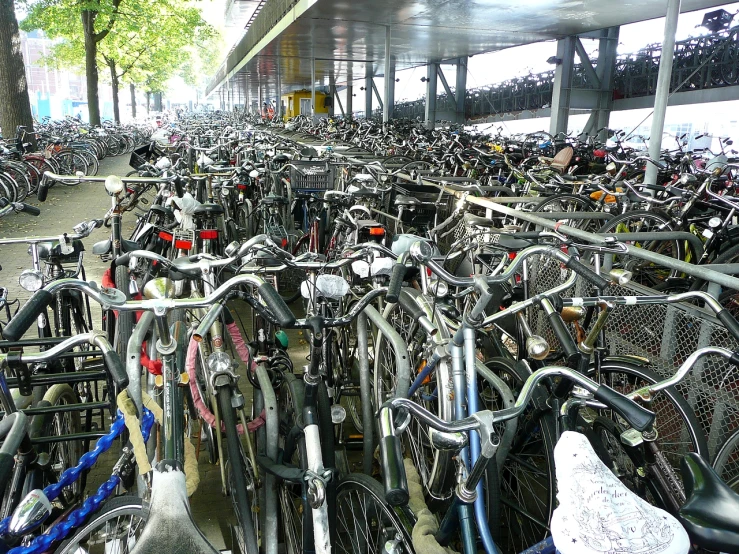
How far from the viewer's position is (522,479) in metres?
2.64

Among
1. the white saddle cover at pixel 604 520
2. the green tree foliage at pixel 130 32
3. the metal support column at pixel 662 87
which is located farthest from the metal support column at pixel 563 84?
the white saddle cover at pixel 604 520

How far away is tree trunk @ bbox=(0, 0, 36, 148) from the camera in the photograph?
11.1 m

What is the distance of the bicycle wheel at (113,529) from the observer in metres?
1.92

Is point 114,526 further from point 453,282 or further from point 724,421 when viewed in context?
point 724,421

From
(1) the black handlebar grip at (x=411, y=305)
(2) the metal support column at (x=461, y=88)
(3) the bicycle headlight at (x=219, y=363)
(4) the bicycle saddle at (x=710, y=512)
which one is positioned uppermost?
(2) the metal support column at (x=461, y=88)

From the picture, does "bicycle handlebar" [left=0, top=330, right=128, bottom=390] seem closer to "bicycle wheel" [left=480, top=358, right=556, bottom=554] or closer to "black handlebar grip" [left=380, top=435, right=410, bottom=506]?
"black handlebar grip" [left=380, top=435, right=410, bottom=506]

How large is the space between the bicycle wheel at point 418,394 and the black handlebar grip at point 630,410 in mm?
868

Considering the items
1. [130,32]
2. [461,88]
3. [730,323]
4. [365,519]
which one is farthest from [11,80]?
[461,88]

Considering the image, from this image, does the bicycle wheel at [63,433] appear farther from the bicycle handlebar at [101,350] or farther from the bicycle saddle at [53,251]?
the bicycle saddle at [53,251]

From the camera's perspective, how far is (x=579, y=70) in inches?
635

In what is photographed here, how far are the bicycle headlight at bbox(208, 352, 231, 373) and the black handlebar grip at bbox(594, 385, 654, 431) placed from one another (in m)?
1.33

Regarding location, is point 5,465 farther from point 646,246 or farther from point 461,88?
point 461,88

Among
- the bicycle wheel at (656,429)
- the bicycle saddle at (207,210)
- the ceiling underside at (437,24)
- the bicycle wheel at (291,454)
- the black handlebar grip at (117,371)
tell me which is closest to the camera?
the black handlebar grip at (117,371)

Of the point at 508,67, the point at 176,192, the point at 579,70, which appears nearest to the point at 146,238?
the point at 176,192
